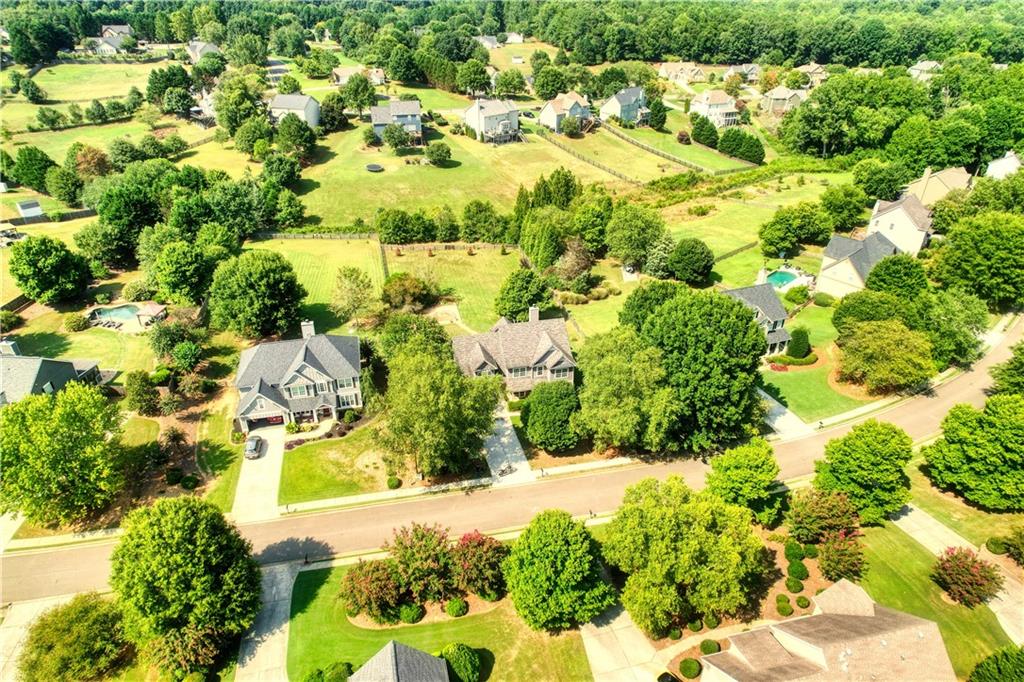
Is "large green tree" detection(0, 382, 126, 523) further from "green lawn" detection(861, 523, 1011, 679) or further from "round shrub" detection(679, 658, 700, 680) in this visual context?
"green lawn" detection(861, 523, 1011, 679)

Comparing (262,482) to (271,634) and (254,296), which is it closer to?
(271,634)

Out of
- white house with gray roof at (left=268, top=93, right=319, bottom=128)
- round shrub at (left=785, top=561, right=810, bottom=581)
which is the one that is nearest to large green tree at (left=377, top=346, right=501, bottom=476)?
round shrub at (left=785, top=561, right=810, bottom=581)

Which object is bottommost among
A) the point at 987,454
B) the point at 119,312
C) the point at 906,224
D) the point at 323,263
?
the point at 119,312

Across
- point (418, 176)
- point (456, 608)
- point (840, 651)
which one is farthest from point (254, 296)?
point (418, 176)

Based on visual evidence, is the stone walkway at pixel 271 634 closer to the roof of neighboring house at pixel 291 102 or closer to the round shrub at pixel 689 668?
the round shrub at pixel 689 668

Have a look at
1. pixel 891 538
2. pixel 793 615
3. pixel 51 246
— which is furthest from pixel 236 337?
pixel 891 538

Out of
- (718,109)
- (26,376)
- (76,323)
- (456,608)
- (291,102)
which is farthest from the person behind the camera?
(718,109)
